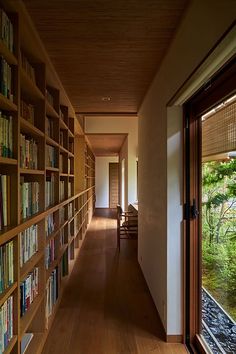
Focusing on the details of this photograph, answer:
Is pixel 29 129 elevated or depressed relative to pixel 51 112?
depressed

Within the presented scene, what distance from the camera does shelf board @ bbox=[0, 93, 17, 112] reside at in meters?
1.33

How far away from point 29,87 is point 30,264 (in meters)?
1.15

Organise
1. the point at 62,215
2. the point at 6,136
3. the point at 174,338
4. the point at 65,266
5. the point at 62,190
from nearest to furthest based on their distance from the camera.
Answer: the point at 6,136 → the point at 174,338 → the point at 62,215 → the point at 62,190 → the point at 65,266

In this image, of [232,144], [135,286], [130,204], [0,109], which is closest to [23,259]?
[0,109]

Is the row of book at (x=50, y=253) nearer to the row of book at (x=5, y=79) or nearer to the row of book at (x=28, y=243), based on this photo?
the row of book at (x=28, y=243)

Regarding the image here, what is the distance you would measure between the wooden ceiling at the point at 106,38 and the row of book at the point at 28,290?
1661 mm

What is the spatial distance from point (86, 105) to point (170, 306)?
2.63 metres

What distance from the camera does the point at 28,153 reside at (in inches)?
77.6

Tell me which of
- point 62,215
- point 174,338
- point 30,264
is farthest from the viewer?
point 62,215

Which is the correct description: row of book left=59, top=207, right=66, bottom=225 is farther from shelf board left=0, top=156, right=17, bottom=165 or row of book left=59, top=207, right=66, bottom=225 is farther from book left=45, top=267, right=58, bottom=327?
shelf board left=0, top=156, right=17, bottom=165

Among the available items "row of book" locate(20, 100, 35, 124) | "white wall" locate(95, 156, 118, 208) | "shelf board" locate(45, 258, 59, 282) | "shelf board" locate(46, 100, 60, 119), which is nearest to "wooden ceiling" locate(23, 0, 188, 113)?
"shelf board" locate(46, 100, 60, 119)

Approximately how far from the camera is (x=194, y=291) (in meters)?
2.14

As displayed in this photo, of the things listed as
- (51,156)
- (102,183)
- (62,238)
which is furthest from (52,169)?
(102,183)

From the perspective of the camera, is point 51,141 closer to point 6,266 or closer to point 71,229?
point 6,266
